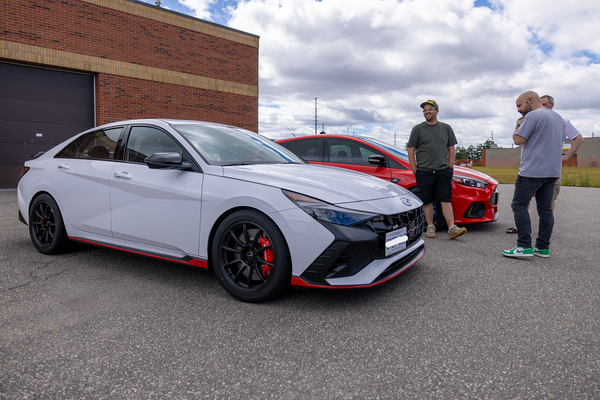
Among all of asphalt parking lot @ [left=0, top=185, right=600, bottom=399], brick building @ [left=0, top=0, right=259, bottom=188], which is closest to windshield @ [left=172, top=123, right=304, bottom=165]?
asphalt parking lot @ [left=0, top=185, right=600, bottom=399]

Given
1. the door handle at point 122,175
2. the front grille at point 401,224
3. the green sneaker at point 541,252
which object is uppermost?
the door handle at point 122,175

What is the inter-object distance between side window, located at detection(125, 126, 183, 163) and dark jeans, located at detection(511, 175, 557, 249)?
3501mm

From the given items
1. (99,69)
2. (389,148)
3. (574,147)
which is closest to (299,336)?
(389,148)

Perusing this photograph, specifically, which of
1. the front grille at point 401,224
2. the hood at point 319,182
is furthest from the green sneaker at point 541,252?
the hood at point 319,182

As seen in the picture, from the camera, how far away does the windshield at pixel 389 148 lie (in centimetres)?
606

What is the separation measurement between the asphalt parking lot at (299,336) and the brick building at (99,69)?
10.0 meters

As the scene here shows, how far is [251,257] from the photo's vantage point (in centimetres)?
290

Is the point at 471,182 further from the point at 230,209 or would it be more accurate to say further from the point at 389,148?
the point at 230,209

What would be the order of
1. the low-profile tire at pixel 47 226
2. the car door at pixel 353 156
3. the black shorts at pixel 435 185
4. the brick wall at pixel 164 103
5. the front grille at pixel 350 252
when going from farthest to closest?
1. the brick wall at pixel 164 103
2. the car door at pixel 353 156
3. the black shorts at pixel 435 185
4. the low-profile tire at pixel 47 226
5. the front grille at pixel 350 252

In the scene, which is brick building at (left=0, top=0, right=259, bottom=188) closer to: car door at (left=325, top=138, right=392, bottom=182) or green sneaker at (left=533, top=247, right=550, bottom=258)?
car door at (left=325, top=138, right=392, bottom=182)

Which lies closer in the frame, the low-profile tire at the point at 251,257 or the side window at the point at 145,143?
the low-profile tire at the point at 251,257

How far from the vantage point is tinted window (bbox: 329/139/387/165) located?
6035mm

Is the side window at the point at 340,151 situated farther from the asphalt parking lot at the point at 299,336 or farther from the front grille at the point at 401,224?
the front grille at the point at 401,224

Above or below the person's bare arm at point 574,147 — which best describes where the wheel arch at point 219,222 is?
below
